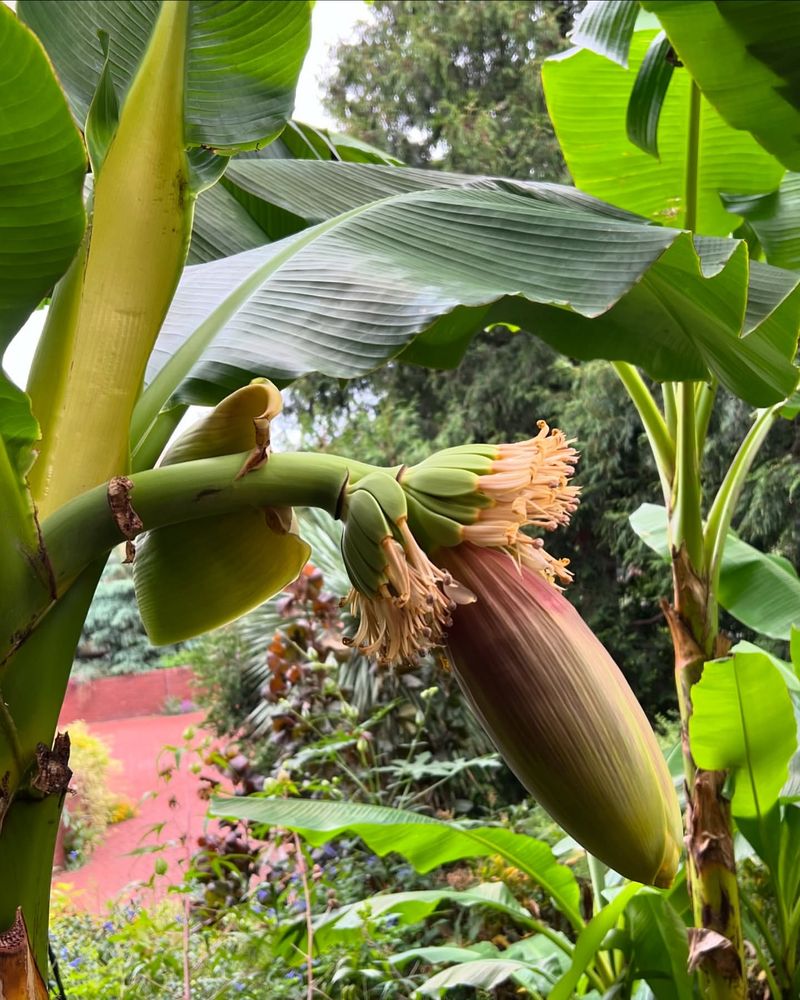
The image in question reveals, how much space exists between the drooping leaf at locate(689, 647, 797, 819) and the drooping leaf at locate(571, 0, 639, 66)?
2.16 ft

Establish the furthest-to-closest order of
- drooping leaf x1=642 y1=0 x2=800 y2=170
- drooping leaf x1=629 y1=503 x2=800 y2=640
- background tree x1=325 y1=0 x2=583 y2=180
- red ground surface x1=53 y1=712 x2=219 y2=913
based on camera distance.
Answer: background tree x1=325 y1=0 x2=583 y2=180, red ground surface x1=53 y1=712 x2=219 y2=913, drooping leaf x1=629 y1=503 x2=800 y2=640, drooping leaf x1=642 y1=0 x2=800 y2=170

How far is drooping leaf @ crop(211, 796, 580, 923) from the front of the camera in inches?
42.3

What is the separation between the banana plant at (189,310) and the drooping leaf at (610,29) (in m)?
0.34

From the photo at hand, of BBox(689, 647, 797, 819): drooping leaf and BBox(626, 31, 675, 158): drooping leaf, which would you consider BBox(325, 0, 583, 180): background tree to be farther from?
BBox(689, 647, 797, 819): drooping leaf

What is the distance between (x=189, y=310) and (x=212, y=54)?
0.14 m

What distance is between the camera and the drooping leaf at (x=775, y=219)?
1.05m

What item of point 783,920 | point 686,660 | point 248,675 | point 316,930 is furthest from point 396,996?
point 248,675

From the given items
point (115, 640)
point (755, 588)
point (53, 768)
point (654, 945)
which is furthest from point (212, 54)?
point (115, 640)

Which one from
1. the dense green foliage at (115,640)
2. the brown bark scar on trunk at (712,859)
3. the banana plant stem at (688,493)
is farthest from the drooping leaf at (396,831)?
the dense green foliage at (115,640)

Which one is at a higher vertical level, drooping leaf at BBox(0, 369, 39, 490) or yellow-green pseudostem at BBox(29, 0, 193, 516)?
yellow-green pseudostem at BBox(29, 0, 193, 516)

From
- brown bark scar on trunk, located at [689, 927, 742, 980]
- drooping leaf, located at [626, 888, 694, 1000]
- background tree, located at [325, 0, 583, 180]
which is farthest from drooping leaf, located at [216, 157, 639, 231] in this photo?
background tree, located at [325, 0, 583, 180]

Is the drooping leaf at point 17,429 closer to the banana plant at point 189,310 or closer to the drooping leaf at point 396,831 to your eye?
the banana plant at point 189,310

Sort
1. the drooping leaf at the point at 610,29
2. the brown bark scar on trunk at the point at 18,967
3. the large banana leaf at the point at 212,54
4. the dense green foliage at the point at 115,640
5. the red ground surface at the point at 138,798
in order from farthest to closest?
the dense green foliage at the point at 115,640 < the red ground surface at the point at 138,798 < the drooping leaf at the point at 610,29 < the large banana leaf at the point at 212,54 < the brown bark scar on trunk at the point at 18,967

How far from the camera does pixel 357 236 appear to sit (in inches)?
21.1
